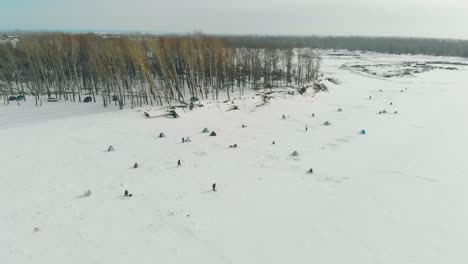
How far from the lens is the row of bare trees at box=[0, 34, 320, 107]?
36.2 meters

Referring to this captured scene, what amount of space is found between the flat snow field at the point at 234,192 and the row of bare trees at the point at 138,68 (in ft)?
30.9

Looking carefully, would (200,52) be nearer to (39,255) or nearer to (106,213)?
(106,213)

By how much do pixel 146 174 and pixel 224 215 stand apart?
18.7 feet

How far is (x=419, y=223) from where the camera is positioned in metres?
12.5

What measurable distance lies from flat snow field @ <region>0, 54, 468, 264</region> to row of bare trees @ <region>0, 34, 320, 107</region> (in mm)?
9407

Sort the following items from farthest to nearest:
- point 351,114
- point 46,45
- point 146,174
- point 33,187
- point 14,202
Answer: point 46,45 < point 351,114 < point 146,174 < point 33,187 < point 14,202

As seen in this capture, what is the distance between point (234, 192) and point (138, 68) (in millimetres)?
27062

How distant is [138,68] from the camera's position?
37.8m

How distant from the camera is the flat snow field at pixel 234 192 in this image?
430 inches

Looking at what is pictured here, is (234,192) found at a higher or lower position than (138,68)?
lower

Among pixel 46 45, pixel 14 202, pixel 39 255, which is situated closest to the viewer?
pixel 39 255

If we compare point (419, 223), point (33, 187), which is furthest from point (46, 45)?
point (419, 223)

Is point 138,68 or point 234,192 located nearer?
point 234,192

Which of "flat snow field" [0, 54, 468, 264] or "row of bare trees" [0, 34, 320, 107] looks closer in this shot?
"flat snow field" [0, 54, 468, 264]
